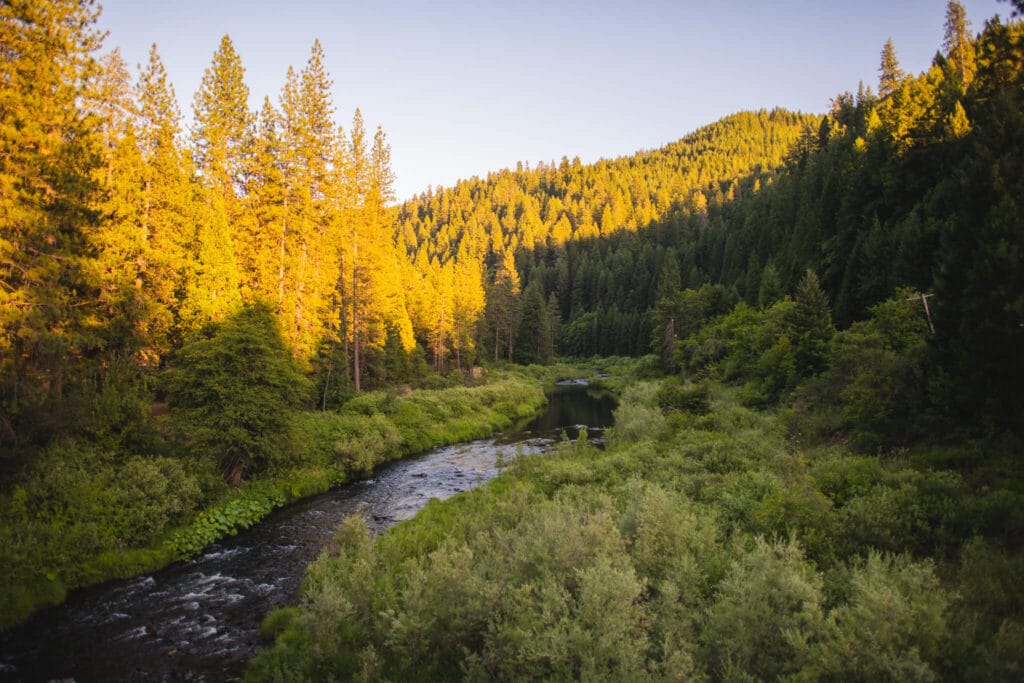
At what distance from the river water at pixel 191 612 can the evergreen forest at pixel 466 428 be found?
70cm

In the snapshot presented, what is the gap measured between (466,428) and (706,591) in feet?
89.0

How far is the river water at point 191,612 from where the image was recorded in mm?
9398

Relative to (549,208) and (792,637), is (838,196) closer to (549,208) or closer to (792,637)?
(792,637)

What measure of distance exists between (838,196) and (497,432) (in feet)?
126

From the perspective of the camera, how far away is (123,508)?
46.2 ft

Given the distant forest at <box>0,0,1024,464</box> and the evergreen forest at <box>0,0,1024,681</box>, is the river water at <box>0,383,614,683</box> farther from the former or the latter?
the distant forest at <box>0,0,1024,464</box>

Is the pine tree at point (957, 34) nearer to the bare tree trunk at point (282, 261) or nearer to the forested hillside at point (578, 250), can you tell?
the forested hillside at point (578, 250)

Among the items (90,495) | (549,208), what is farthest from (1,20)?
(549,208)

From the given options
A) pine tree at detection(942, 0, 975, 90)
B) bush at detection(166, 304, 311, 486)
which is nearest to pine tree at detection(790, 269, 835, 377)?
bush at detection(166, 304, 311, 486)

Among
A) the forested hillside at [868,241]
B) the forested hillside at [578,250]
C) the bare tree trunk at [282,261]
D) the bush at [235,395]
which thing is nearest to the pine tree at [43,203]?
the bush at [235,395]

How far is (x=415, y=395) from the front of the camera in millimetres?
35312

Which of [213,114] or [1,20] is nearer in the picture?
[1,20]

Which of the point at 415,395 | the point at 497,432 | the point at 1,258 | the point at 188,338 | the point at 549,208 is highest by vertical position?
the point at 549,208

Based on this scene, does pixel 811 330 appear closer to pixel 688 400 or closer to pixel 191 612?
pixel 688 400
